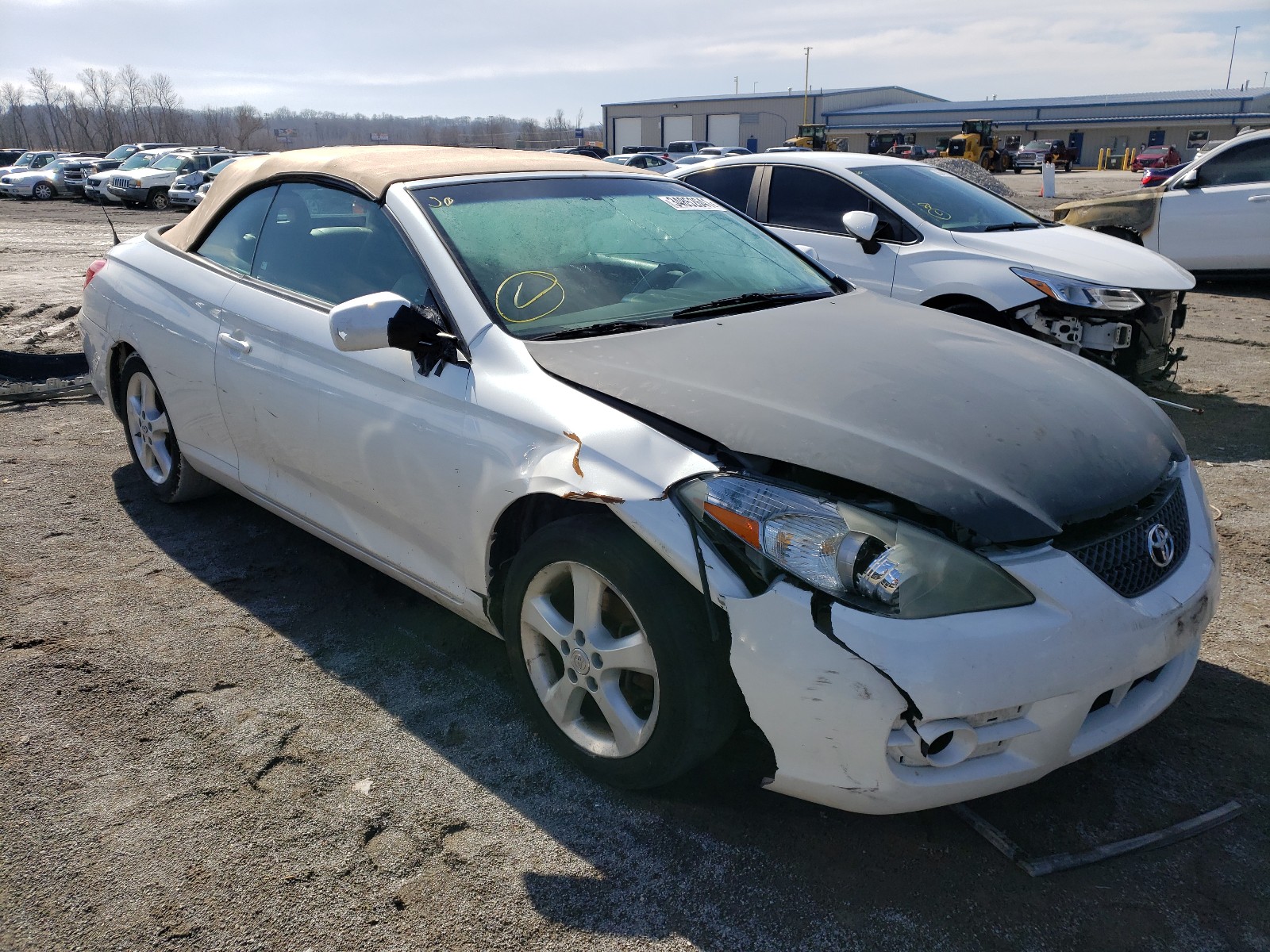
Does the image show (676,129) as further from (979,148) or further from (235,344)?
(235,344)

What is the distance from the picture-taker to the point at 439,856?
2.31m

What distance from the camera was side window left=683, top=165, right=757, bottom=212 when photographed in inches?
272

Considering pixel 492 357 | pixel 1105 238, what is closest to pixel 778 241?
pixel 492 357

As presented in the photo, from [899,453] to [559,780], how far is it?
1.28 meters

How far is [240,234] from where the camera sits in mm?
3814

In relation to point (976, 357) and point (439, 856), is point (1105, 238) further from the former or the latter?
point (439, 856)

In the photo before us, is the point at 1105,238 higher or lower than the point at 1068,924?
higher

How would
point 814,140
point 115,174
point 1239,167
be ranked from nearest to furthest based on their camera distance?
point 1239,167, point 115,174, point 814,140

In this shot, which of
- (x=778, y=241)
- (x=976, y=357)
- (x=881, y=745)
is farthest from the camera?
(x=778, y=241)

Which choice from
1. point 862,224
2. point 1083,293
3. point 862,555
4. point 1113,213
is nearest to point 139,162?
point 1113,213

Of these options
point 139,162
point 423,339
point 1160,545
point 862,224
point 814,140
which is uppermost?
point 814,140

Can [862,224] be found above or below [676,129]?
below

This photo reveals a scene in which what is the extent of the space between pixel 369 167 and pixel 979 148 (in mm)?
43786

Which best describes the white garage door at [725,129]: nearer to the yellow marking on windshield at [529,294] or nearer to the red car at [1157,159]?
the red car at [1157,159]
